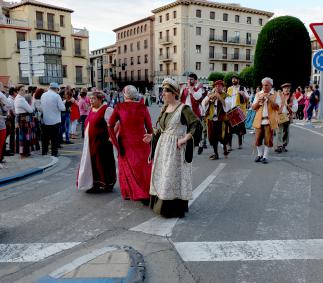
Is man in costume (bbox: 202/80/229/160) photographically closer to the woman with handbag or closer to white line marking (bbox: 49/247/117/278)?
the woman with handbag

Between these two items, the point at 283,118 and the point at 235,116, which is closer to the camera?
the point at 235,116

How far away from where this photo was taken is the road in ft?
11.9

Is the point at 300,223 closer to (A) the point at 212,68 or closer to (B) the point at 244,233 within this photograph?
(B) the point at 244,233

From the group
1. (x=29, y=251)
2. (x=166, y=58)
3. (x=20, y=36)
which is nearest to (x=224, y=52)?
(x=166, y=58)

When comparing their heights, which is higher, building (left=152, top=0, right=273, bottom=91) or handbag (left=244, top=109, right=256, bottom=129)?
building (left=152, top=0, right=273, bottom=91)

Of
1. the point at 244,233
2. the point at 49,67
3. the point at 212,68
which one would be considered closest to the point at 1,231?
the point at 244,233

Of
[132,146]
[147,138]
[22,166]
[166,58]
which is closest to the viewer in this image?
[147,138]

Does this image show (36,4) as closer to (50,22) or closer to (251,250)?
(50,22)

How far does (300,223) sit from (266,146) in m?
4.30

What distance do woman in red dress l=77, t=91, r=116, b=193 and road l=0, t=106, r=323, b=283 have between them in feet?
0.74

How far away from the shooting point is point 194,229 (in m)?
4.67

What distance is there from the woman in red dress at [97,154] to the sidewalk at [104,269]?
2.77 m

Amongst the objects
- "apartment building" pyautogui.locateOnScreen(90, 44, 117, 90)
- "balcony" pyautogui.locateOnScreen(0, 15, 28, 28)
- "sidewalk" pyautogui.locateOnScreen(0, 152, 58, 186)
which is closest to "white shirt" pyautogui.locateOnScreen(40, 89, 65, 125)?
"sidewalk" pyautogui.locateOnScreen(0, 152, 58, 186)

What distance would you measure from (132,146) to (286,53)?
30.9 meters
